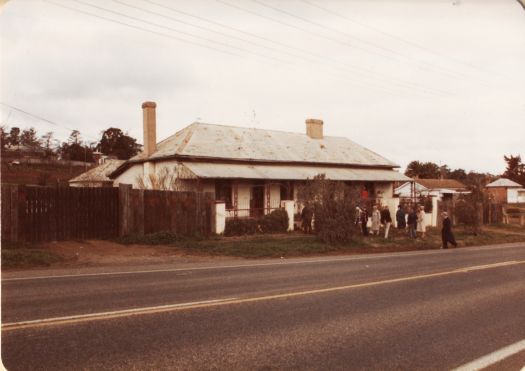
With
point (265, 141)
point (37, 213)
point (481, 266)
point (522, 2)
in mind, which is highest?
point (265, 141)

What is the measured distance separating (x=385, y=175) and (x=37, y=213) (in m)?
25.9

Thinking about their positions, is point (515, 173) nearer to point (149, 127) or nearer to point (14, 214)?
point (149, 127)

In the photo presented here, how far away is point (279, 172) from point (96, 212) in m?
14.3

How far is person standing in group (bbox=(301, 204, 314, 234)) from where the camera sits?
2231 cm

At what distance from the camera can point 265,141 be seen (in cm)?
3409

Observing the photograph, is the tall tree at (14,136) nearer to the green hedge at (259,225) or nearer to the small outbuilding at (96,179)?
the small outbuilding at (96,179)

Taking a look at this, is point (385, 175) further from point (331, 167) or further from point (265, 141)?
point (265, 141)

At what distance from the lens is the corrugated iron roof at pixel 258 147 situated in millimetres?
→ 29609

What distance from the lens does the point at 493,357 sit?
16.9 feet

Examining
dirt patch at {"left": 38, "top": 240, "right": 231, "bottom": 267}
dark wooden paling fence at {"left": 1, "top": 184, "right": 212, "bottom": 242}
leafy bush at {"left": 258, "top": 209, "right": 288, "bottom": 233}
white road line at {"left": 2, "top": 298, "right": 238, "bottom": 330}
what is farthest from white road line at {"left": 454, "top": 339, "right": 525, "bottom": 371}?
leafy bush at {"left": 258, "top": 209, "right": 288, "bottom": 233}

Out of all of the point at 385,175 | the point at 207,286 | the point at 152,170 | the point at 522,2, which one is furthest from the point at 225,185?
the point at 522,2

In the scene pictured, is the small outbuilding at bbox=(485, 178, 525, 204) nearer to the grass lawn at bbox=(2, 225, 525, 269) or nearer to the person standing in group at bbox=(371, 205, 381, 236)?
the grass lawn at bbox=(2, 225, 525, 269)

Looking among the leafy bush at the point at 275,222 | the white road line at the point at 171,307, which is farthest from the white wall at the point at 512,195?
the white road line at the point at 171,307

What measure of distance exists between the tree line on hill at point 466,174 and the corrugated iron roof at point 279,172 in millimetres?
6044
